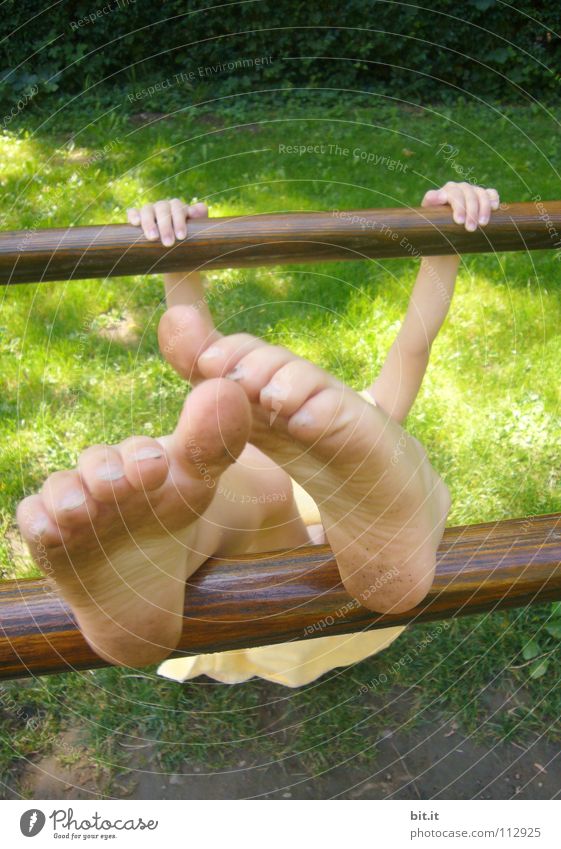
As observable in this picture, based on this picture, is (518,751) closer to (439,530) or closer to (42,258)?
(439,530)

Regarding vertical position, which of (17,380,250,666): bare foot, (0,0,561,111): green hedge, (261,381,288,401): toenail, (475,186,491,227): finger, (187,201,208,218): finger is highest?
(0,0,561,111): green hedge

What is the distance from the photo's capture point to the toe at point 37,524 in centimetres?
40

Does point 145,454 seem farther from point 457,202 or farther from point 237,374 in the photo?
point 457,202

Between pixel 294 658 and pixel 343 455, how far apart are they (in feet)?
1.46

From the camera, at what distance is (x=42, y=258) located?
63 centimetres

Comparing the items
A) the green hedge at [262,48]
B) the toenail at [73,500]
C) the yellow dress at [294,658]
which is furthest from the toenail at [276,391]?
the green hedge at [262,48]

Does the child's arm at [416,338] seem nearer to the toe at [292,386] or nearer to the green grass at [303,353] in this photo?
the green grass at [303,353]

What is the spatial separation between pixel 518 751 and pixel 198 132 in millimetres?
1661

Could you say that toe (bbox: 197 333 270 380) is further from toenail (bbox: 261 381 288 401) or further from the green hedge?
the green hedge

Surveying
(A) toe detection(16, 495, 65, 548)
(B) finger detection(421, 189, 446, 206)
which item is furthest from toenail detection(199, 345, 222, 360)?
(B) finger detection(421, 189, 446, 206)

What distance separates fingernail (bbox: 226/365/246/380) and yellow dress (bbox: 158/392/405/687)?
1.44ft

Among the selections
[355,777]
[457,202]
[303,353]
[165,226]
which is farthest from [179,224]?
[303,353]

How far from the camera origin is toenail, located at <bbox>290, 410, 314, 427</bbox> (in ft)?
1.28

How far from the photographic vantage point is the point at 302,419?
392 mm
